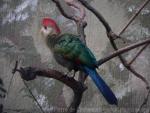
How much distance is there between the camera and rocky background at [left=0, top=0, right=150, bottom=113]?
9.61ft

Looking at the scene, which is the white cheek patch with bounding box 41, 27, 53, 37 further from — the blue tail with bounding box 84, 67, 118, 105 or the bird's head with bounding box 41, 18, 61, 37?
the blue tail with bounding box 84, 67, 118, 105

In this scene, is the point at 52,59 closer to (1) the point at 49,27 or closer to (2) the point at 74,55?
(1) the point at 49,27

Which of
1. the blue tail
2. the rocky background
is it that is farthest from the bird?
the rocky background

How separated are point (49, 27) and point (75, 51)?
18cm

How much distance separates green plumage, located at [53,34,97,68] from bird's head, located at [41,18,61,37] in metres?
0.08

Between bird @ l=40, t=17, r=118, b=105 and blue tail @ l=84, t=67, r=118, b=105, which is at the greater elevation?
bird @ l=40, t=17, r=118, b=105

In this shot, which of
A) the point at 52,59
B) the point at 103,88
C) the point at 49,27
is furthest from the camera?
the point at 52,59

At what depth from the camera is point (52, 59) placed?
2.98m

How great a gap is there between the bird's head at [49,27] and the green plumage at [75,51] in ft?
0.27

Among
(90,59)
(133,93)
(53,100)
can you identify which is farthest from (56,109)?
(90,59)

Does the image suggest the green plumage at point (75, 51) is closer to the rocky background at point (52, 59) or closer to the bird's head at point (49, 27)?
the bird's head at point (49, 27)

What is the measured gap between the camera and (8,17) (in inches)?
123

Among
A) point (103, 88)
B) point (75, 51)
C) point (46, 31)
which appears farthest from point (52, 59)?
point (103, 88)

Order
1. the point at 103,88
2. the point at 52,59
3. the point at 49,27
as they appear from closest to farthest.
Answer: the point at 103,88 → the point at 49,27 → the point at 52,59
